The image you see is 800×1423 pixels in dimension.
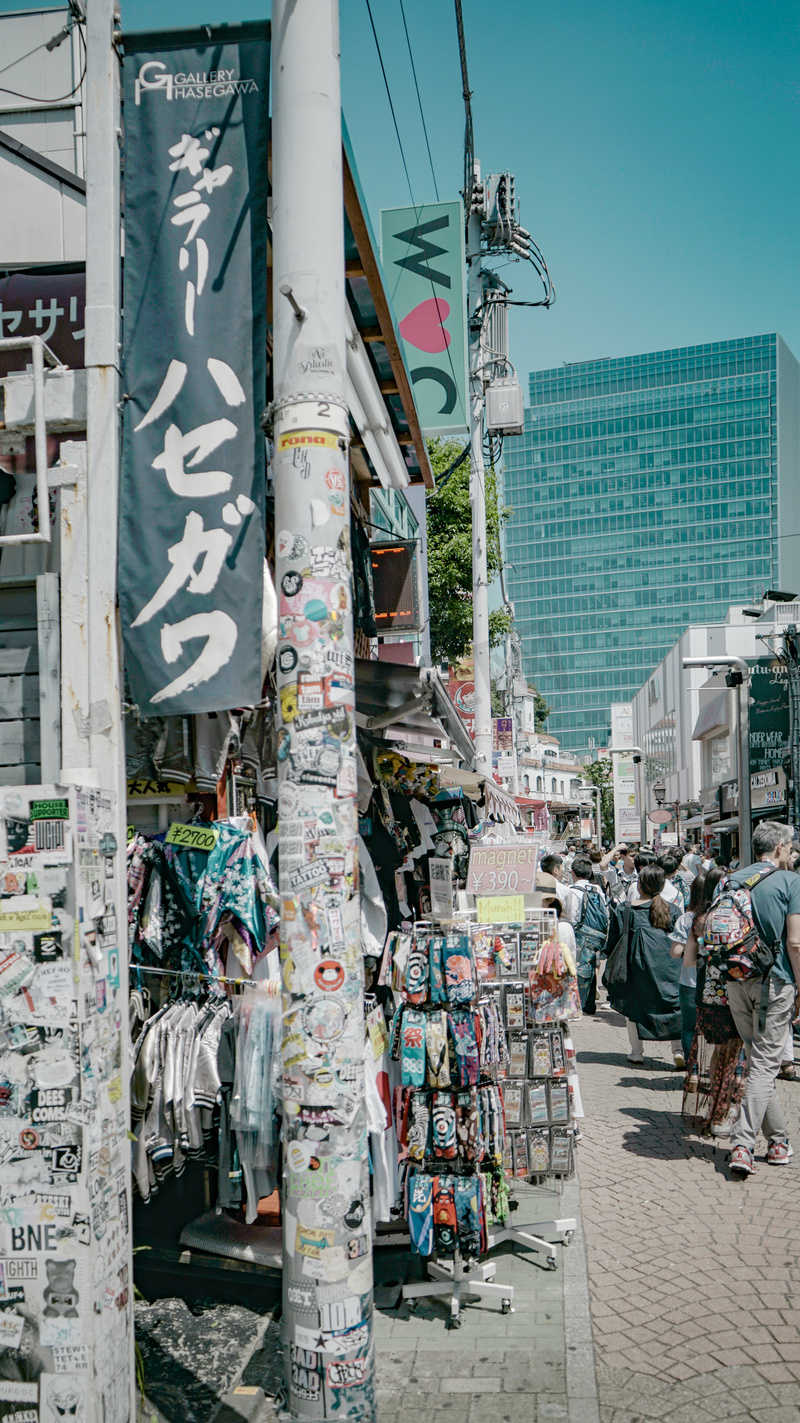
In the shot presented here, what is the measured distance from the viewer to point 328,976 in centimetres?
300

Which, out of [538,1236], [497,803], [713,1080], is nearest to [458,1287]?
[538,1236]

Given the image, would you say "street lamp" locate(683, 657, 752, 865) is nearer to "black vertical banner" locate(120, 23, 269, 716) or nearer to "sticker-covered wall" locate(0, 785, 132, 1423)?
"black vertical banner" locate(120, 23, 269, 716)

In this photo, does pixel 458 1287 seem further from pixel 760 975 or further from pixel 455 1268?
pixel 760 975

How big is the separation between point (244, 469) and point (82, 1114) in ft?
7.72

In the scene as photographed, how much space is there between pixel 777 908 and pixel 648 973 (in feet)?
10.4

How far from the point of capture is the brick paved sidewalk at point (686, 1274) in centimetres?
398

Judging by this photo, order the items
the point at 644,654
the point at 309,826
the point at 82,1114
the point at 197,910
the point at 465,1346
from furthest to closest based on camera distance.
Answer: the point at 644,654
the point at 197,910
the point at 465,1346
the point at 82,1114
the point at 309,826

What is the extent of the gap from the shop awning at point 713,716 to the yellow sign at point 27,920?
35.0 m

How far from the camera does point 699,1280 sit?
198 inches

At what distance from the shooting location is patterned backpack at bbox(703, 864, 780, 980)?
673 cm

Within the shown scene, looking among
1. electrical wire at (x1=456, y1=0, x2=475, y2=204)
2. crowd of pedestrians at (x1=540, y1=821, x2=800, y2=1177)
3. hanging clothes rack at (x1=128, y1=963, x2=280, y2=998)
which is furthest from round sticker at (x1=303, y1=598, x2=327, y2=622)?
electrical wire at (x1=456, y1=0, x2=475, y2=204)

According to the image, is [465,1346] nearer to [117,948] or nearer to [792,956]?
[117,948]

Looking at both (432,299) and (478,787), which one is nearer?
(478,787)

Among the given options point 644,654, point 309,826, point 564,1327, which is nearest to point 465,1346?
point 564,1327
